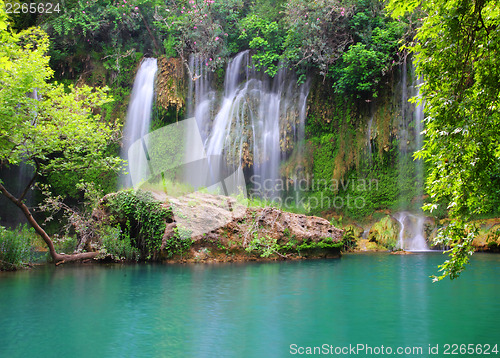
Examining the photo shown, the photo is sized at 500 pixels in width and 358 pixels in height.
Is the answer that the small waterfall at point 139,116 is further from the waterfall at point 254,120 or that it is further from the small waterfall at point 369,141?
the small waterfall at point 369,141

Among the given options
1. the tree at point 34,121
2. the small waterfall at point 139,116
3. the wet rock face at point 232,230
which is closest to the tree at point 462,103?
the tree at point 34,121

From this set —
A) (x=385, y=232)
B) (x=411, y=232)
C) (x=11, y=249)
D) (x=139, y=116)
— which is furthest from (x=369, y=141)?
(x=11, y=249)

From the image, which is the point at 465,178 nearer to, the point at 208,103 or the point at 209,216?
the point at 209,216

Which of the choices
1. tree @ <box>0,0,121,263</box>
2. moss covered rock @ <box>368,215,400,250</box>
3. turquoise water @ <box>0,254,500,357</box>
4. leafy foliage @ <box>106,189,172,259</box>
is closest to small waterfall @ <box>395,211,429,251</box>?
moss covered rock @ <box>368,215,400,250</box>

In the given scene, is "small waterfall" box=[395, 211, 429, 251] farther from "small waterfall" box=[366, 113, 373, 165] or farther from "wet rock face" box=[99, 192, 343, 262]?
"wet rock face" box=[99, 192, 343, 262]

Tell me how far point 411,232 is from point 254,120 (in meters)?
9.58

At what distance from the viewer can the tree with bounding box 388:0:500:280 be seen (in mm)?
4109

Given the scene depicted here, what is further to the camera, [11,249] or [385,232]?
[385,232]

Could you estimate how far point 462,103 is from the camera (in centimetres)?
415

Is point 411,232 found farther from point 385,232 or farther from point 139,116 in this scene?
point 139,116

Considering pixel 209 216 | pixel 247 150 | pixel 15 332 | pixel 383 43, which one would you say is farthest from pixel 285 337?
pixel 383 43

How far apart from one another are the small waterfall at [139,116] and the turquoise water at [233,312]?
40.8 feet

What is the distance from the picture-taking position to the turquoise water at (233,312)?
15.3ft

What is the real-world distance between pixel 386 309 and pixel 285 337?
2171 mm
